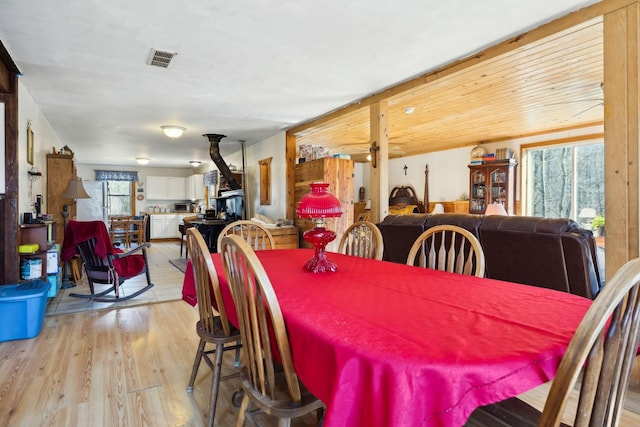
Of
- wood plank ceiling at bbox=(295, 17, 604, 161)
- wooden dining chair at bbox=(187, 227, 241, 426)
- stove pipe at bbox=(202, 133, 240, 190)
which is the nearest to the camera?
wooden dining chair at bbox=(187, 227, 241, 426)

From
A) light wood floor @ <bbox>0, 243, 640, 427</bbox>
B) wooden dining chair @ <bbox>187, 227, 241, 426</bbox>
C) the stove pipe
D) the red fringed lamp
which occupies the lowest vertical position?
light wood floor @ <bbox>0, 243, 640, 427</bbox>

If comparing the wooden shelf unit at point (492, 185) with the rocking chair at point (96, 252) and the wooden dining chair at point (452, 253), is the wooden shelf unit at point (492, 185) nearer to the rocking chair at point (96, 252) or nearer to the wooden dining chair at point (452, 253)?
the wooden dining chair at point (452, 253)

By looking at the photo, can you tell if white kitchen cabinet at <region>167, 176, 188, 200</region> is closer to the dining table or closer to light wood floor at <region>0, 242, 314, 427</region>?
light wood floor at <region>0, 242, 314, 427</region>

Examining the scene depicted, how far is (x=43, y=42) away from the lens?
263 centimetres

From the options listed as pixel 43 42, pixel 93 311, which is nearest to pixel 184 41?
pixel 43 42

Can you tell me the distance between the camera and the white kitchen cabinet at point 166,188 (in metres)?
10.6

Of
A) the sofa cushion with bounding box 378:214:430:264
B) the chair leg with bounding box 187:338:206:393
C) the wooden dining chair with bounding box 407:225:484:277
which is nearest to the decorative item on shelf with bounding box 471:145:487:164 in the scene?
the sofa cushion with bounding box 378:214:430:264

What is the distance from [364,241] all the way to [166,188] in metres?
9.50

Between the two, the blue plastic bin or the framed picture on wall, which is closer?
the blue plastic bin

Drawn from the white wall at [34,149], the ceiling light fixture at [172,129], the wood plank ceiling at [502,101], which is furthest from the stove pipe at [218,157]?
the white wall at [34,149]

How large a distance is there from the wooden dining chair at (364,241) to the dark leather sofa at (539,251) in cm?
75

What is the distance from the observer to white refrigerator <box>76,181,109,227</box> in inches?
254

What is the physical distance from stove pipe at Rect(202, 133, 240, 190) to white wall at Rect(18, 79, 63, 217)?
2.18 m

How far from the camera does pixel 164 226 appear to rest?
33.4 ft
